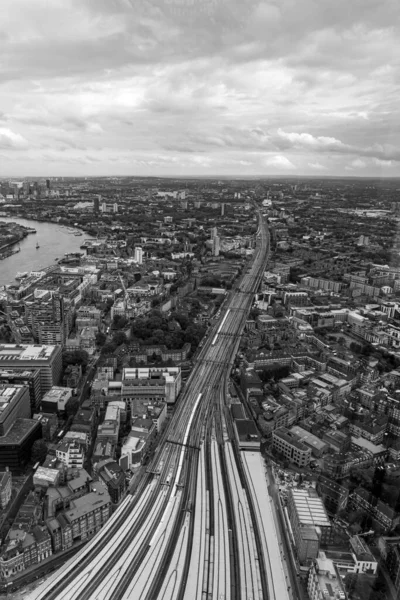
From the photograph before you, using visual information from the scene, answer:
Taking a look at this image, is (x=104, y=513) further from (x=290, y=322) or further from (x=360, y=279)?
(x=360, y=279)

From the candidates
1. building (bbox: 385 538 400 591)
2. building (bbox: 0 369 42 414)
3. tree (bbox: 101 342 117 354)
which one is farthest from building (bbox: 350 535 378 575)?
tree (bbox: 101 342 117 354)

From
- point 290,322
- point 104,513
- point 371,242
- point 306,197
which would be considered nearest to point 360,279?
point 371,242

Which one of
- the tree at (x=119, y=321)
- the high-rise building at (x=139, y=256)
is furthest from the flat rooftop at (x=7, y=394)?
the high-rise building at (x=139, y=256)

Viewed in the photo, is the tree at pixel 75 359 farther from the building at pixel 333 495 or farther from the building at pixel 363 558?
the building at pixel 363 558

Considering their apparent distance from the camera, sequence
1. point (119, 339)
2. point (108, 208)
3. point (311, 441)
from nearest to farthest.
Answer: point (311, 441), point (119, 339), point (108, 208)

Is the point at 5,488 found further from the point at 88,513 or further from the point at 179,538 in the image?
the point at 179,538

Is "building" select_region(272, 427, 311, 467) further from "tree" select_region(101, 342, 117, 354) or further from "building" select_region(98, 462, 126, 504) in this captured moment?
"tree" select_region(101, 342, 117, 354)

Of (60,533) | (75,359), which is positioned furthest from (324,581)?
(75,359)
